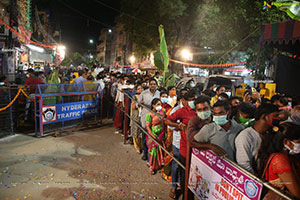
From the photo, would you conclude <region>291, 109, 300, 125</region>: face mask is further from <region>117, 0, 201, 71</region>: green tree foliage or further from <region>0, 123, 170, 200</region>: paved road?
<region>117, 0, 201, 71</region>: green tree foliage

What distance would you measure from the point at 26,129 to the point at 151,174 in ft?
18.0

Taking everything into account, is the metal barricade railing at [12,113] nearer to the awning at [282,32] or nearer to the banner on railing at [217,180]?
the banner on railing at [217,180]

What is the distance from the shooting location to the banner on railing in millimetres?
2055

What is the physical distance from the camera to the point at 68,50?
2835 inches

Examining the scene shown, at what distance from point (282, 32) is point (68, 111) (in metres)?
8.55

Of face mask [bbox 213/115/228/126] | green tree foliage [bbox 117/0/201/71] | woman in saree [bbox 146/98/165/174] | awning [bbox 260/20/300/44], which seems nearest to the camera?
face mask [bbox 213/115/228/126]

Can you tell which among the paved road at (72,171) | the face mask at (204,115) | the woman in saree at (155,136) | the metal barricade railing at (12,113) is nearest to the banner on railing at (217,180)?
the face mask at (204,115)

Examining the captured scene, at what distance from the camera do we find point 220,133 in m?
2.67

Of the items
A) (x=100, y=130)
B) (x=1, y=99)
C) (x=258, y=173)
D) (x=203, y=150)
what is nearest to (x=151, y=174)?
(x=203, y=150)

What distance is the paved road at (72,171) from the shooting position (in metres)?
3.79

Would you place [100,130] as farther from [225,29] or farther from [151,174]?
[225,29]

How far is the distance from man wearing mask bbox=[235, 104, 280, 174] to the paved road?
207cm

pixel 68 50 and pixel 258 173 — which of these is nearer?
pixel 258 173

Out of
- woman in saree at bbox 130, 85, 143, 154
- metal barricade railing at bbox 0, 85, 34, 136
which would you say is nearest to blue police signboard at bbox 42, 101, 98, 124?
metal barricade railing at bbox 0, 85, 34, 136
